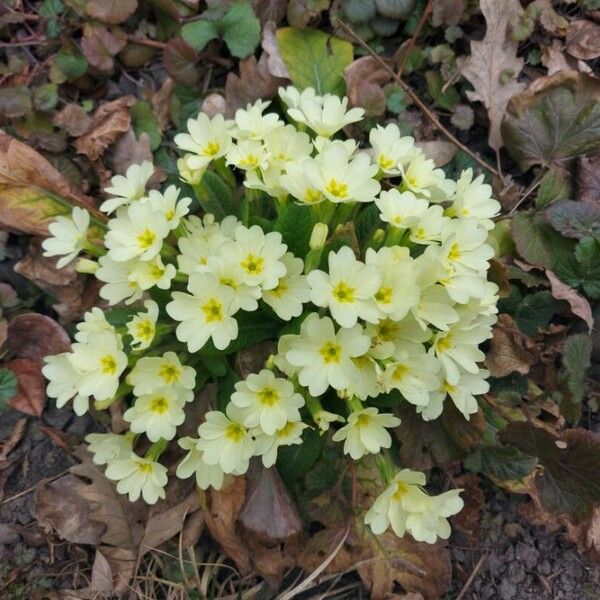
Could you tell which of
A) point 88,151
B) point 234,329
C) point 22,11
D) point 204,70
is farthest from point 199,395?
point 22,11

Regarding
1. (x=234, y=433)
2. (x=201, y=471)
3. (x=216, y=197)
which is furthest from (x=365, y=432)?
(x=216, y=197)

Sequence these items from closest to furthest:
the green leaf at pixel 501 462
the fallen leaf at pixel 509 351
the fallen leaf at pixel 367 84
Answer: the green leaf at pixel 501 462, the fallen leaf at pixel 509 351, the fallen leaf at pixel 367 84

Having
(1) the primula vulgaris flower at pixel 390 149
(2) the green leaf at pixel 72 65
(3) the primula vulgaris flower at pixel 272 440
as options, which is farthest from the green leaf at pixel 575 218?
(2) the green leaf at pixel 72 65

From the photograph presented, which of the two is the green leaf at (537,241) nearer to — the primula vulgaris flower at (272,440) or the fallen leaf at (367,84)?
the fallen leaf at (367,84)

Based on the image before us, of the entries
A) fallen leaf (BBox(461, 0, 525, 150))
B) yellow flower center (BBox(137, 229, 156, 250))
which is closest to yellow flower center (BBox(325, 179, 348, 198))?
yellow flower center (BBox(137, 229, 156, 250))

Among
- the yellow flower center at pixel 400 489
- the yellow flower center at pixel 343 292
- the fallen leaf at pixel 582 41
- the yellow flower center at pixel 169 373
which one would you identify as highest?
the fallen leaf at pixel 582 41

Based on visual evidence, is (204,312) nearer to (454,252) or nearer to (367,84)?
(454,252)
